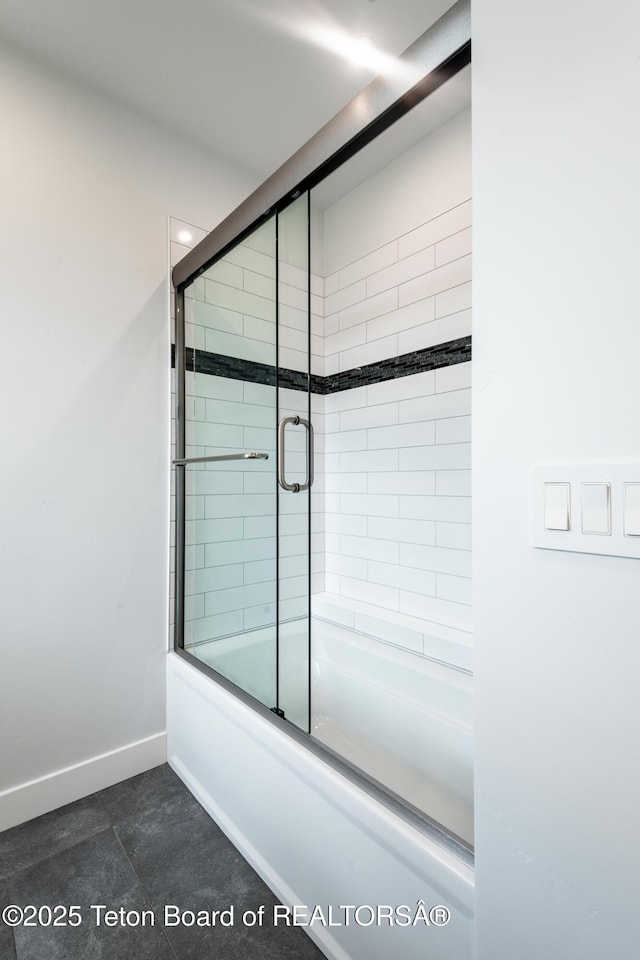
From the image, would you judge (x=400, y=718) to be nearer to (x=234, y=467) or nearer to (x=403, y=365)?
(x=234, y=467)

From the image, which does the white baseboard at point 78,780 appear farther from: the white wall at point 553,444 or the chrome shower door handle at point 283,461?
the white wall at point 553,444

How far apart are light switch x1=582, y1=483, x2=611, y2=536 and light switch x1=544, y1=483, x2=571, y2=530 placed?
0.08 feet

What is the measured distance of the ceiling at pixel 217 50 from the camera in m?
1.47

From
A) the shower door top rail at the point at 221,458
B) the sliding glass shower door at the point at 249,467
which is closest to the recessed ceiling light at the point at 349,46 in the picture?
the sliding glass shower door at the point at 249,467

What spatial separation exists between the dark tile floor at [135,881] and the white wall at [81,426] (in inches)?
6.4

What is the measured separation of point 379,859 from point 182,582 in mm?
1312

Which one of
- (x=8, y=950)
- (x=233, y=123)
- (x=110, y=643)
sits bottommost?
(x=8, y=950)

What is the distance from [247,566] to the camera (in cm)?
162

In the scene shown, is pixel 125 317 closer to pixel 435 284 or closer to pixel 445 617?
pixel 435 284

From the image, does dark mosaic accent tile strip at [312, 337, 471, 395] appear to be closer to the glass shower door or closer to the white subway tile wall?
the white subway tile wall

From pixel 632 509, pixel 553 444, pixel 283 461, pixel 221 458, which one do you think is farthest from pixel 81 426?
pixel 632 509

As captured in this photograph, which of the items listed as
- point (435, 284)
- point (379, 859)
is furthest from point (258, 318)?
point (379, 859)

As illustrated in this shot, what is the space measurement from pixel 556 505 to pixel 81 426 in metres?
1.68

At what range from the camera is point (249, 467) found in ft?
5.23
